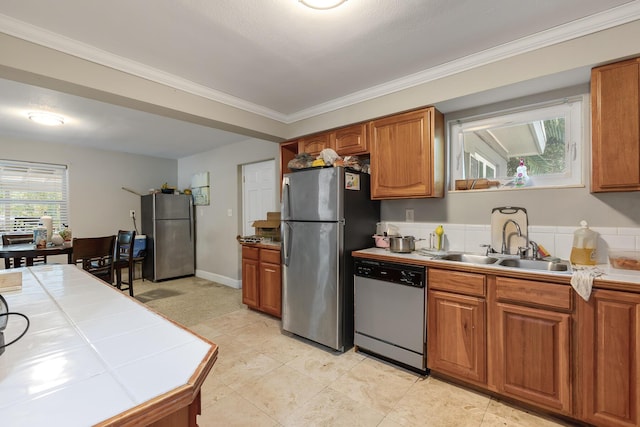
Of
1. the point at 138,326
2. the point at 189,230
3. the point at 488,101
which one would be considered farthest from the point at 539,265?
the point at 189,230

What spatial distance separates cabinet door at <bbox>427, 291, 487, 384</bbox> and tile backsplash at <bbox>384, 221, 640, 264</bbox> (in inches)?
25.7

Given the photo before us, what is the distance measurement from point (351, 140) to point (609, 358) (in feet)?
7.80

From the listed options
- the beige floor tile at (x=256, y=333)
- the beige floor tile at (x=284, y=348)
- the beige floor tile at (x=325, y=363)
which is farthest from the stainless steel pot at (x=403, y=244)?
the beige floor tile at (x=256, y=333)

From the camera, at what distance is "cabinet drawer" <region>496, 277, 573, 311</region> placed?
5.56ft

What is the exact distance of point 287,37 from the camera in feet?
6.31

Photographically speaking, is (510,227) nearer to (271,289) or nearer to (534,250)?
(534,250)

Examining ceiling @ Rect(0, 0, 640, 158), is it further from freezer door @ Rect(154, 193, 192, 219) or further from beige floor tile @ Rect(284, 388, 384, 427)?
freezer door @ Rect(154, 193, 192, 219)

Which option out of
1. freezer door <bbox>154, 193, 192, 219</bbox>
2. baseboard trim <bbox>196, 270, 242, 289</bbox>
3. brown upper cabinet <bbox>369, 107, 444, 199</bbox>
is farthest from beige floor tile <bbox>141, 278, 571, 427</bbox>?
freezer door <bbox>154, 193, 192, 219</bbox>

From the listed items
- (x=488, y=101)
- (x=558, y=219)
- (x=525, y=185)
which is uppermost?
(x=488, y=101)

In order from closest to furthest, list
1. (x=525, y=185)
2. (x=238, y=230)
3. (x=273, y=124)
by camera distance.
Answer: (x=525, y=185), (x=273, y=124), (x=238, y=230)

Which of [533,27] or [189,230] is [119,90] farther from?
[189,230]

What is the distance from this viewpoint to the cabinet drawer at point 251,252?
3.50 meters

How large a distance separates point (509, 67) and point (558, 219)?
1.15 metres

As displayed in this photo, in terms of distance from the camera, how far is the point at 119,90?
2.17 meters
